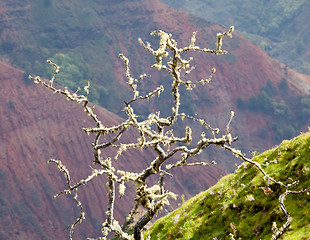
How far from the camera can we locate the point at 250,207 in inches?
492

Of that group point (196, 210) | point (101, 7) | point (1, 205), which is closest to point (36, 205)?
point (1, 205)

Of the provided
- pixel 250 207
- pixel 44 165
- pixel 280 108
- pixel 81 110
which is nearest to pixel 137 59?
pixel 81 110

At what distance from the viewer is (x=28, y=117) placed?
72.3 m

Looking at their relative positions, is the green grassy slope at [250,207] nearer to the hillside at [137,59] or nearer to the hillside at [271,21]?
the hillside at [137,59]

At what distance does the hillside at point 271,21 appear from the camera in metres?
137

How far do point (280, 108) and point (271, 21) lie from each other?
69.1 meters

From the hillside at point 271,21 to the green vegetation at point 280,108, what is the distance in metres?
32.7

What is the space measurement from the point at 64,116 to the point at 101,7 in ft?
186

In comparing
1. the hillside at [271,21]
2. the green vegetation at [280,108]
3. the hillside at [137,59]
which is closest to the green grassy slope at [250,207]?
the hillside at [137,59]

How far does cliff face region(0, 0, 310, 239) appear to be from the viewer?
60.0 m

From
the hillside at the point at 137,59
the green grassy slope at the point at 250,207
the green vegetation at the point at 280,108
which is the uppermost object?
the hillside at the point at 137,59

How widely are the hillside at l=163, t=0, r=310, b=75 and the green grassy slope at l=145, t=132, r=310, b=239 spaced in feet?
398

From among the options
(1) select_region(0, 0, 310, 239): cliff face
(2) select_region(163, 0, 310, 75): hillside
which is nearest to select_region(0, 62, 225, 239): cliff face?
(1) select_region(0, 0, 310, 239): cliff face

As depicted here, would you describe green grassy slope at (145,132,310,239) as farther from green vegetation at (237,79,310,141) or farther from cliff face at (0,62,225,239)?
green vegetation at (237,79,310,141)
